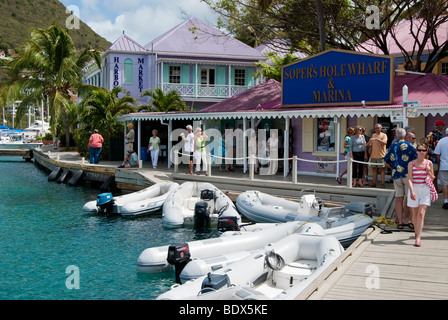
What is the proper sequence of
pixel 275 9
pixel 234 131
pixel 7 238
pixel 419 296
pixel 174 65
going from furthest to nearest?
pixel 174 65 < pixel 275 9 < pixel 234 131 < pixel 7 238 < pixel 419 296

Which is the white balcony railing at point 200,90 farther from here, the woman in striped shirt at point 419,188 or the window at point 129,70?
the woman in striped shirt at point 419,188

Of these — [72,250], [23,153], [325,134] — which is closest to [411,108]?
[325,134]

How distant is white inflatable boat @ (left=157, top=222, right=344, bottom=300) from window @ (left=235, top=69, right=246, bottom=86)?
2835cm

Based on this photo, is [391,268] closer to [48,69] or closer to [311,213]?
[311,213]

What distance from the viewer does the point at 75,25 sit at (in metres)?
21.3

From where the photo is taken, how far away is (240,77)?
Result: 122 feet

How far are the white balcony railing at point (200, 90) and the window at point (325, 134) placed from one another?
60.5ft

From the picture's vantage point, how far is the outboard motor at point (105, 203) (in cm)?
1537

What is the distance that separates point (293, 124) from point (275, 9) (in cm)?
719

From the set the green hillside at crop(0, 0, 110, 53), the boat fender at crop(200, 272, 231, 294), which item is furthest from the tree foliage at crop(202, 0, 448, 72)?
the green hillside at crop(0, 0, 110, 53)

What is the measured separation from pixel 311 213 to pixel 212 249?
369 centimetres
